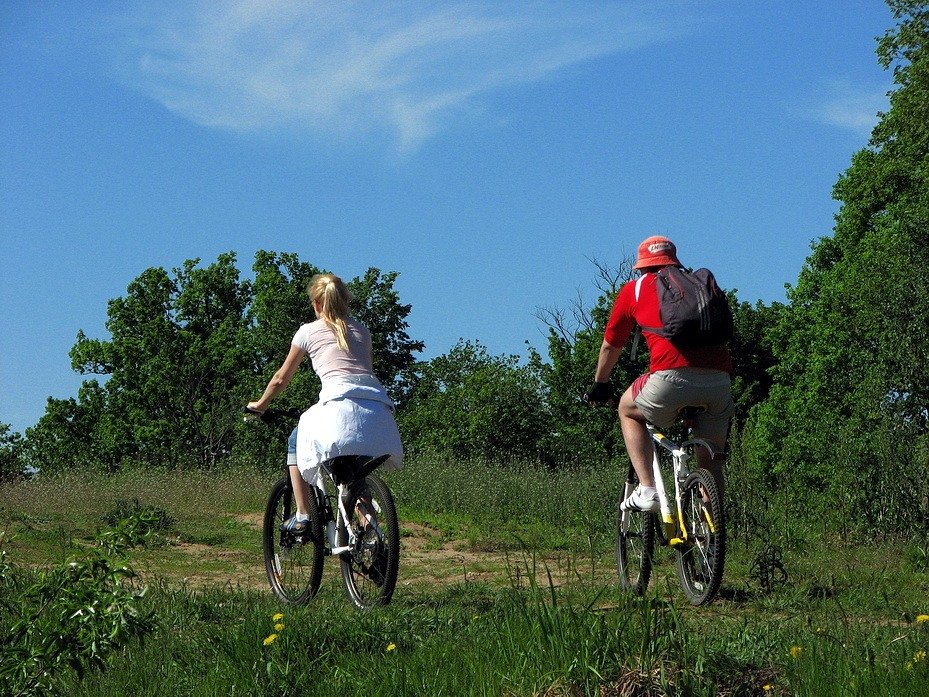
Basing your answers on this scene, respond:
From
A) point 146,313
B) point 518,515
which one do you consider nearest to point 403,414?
point 146,313

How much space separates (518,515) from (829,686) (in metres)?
10.8

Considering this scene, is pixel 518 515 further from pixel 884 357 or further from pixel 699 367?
pixel 699 367

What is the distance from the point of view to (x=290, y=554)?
25.7 feet

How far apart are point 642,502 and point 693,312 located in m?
1.27

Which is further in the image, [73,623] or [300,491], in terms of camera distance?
[300,491]

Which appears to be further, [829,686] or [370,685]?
[370,685]

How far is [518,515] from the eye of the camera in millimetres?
14898

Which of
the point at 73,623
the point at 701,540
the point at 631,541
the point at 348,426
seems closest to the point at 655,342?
the point at 701,540

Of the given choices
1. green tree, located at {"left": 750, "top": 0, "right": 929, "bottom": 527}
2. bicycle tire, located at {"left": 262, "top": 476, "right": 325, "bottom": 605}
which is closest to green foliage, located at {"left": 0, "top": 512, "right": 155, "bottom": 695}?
bicycle tire, located at {"left": 262, "top": 476, "right": 325, "bottom": 605}

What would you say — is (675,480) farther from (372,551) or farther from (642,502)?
(372,551)

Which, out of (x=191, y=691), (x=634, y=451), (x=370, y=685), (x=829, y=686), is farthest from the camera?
(x=634, y=451)

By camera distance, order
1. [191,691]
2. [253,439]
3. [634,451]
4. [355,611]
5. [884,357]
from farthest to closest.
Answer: [253,439] < [884,357] < [634,451] < [355,611] < [191,691]

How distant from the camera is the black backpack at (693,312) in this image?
6.51m

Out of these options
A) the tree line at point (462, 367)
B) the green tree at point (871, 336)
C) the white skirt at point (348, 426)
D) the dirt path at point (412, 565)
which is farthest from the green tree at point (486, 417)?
the white skirt at point (348, 426)
